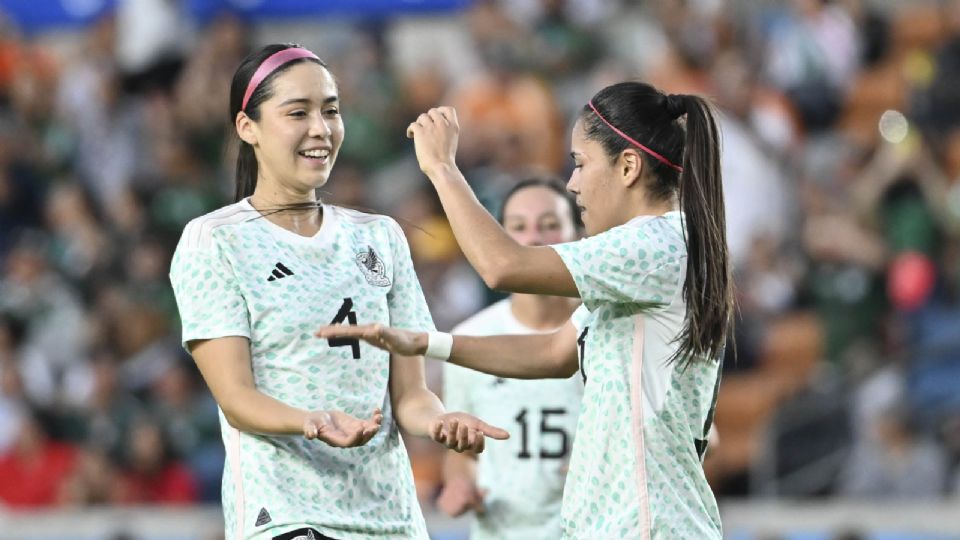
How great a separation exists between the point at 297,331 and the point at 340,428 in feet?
1.33

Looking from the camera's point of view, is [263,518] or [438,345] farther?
[438,345]

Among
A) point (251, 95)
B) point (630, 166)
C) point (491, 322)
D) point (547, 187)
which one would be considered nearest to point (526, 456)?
point (491, 322)

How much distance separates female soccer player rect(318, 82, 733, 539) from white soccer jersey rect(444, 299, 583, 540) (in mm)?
1430

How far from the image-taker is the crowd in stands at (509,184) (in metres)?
8.64

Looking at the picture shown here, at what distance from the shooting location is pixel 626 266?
12.7ft

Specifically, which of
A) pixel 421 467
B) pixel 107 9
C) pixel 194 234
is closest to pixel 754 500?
pixel 421 467

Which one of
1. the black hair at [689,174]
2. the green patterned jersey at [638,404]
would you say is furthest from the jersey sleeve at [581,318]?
the black hair at [689,174]

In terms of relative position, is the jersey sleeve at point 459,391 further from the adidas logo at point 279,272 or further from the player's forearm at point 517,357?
the adidas logo at point 279,272

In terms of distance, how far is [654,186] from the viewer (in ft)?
13.4

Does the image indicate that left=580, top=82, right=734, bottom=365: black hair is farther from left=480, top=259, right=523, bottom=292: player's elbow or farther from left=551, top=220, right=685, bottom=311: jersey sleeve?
left=480, top=259, right=523, bottom=292: player's elbow

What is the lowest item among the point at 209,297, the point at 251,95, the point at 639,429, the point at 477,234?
the point at 639,429

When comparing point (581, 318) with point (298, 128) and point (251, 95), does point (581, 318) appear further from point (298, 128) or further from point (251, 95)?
point (251, 95)

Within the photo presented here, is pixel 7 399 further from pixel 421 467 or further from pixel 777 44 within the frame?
pixel 777 44

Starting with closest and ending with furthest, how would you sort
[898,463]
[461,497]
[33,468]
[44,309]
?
[461,497] → [898,463] → [33,468] → [44,309]
